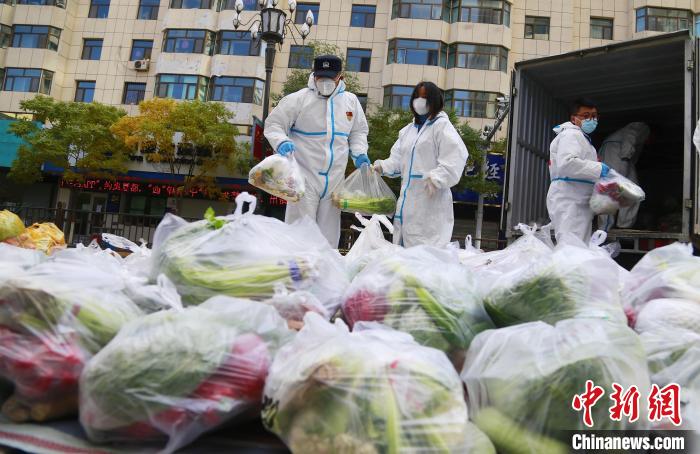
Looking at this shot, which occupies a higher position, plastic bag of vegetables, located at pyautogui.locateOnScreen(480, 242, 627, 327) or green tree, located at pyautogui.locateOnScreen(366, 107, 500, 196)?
green tree, located at pyautogui.locateOnScreen(366, 107, 500, 196)

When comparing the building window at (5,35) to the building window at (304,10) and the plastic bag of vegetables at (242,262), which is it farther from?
the plastic bag of vegetables at (242,262)

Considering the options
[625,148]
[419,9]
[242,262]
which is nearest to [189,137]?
[419,9]

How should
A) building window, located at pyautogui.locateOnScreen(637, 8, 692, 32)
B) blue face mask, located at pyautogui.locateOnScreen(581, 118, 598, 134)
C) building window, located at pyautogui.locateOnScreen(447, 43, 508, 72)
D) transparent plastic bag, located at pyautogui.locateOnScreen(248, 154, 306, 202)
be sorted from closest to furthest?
transparent plastic bag, located at pyautogui.locateOnScreen(248, 154, 306, 202) < blue face mask, located at pyautogui.locateOnScreen(581, 118, 598, 134) < building window, located at pyautogui.locateOnScreen(637, 8, 692, 32) < building window, located at pyautogui.locateOnScreen(447, 43, 508, 72)

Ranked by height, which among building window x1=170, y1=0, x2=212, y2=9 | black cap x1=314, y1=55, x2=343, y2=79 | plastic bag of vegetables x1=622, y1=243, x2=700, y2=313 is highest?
building window x1=170, y1=0, x2=212, y2=9

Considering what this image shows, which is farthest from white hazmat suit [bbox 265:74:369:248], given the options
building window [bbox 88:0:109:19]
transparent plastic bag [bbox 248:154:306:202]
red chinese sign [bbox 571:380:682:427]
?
building window [bbox 88:0:109:19]

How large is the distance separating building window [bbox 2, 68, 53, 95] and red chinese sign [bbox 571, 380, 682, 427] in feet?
94.1

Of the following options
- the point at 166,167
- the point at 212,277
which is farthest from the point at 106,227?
the point at 166,167

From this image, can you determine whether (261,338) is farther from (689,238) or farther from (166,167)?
(166,167)

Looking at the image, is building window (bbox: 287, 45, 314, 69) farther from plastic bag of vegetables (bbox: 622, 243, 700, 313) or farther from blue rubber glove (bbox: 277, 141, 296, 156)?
plastic bag of vegetables (bbox: 622, 243, 700, 313)

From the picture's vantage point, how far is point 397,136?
63.3 feet

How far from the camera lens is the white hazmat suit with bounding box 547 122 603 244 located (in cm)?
512

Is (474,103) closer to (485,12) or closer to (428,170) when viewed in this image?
(485,12)

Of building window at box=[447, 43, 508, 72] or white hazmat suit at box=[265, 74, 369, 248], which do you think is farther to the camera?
building window at box=[447, 43, 508, 72]

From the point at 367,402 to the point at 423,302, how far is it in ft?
1.83
